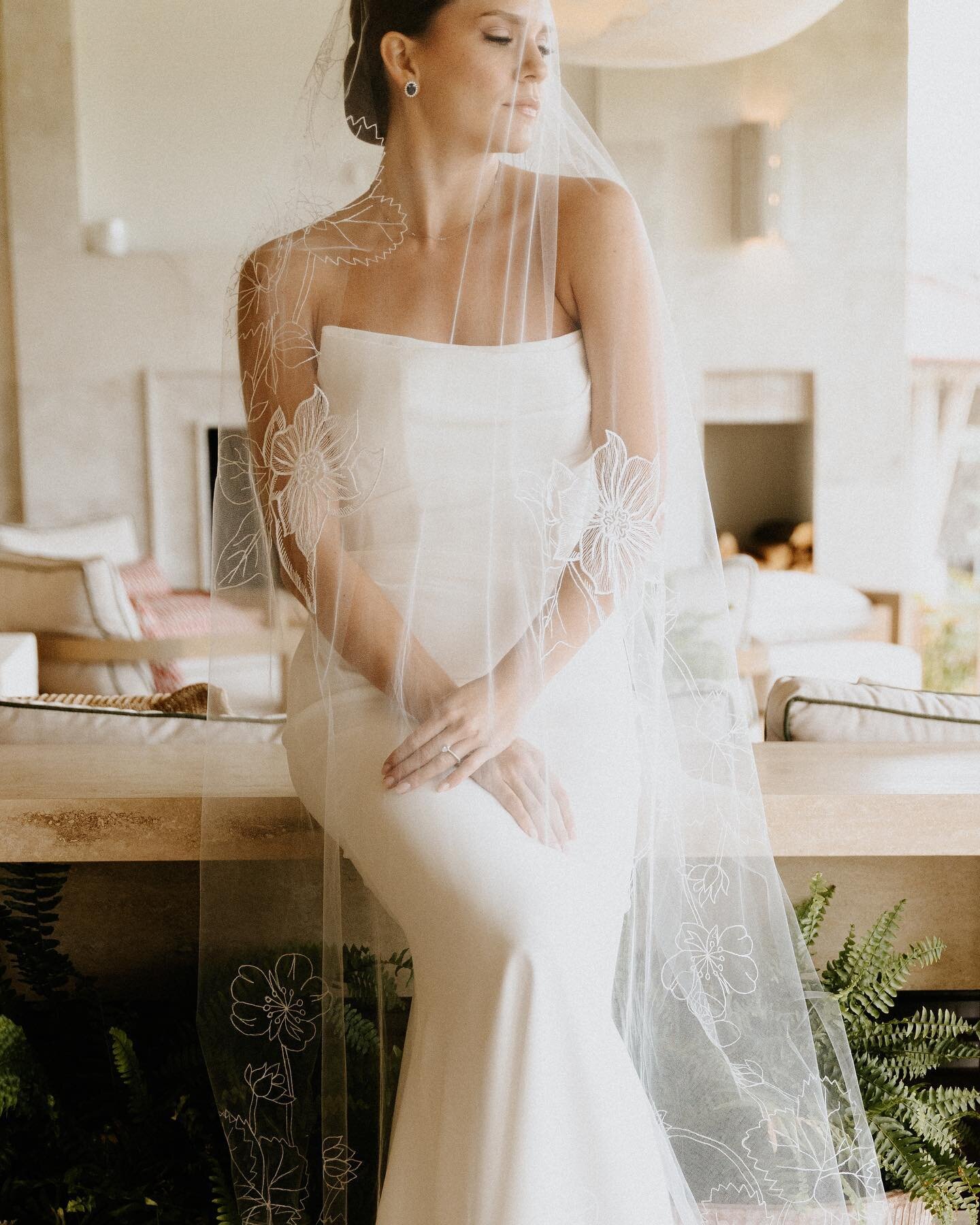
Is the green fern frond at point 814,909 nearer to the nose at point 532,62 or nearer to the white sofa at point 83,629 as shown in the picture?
the nose at point 532,62

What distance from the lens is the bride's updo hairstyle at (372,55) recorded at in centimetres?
Result: 127

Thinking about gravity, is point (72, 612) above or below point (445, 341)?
below

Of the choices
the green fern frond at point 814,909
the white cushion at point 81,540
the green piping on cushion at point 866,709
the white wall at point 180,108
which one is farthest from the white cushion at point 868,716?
the white wall at point 180,108

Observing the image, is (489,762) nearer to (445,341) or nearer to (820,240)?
(445,341)

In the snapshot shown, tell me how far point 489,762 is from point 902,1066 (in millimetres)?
697

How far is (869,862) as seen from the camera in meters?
1.70

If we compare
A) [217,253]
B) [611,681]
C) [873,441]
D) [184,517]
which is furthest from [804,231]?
[611,681]

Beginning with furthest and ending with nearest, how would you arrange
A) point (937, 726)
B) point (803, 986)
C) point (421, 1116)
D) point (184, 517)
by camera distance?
point (184, 517) → point (937, 726) → point (803, 986) → point (421, 1116)

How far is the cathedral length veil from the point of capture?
124cm

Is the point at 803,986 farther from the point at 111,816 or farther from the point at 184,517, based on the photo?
the point at 184,517

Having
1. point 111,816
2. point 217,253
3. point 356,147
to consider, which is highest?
point 217,253

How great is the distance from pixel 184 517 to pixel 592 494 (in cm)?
573

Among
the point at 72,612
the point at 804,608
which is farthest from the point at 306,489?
the point at 804,608

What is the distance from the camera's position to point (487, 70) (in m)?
1.26
